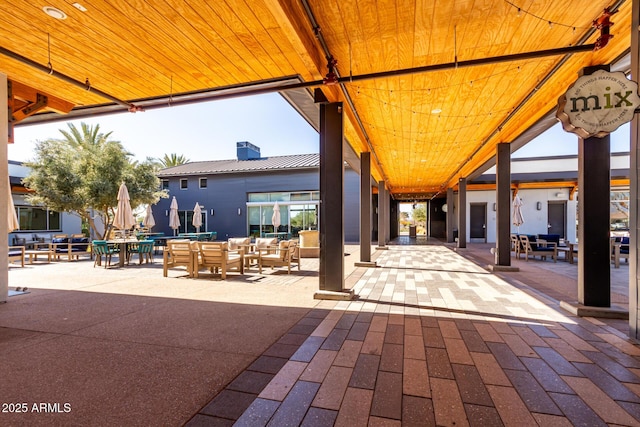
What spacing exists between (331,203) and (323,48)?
7.27 ft

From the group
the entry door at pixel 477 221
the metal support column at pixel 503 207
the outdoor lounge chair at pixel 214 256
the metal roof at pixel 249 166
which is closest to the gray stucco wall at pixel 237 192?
the metal roof at pixel 249 166

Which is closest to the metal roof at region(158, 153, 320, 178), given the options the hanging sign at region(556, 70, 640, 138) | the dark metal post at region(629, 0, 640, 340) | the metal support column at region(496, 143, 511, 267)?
the metal support column at region(496, 143, 511, 267)

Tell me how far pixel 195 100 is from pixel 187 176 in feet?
57.7

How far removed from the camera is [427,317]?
149 inches

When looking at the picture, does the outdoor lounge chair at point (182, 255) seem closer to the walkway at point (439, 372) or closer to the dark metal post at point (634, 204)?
the walkway at point (439, 372)

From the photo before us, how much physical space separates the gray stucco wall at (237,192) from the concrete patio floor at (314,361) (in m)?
13.1

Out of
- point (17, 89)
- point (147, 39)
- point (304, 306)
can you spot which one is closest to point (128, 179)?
point (17, 89)

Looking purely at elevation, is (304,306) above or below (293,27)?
below

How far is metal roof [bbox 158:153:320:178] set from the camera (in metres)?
18.6

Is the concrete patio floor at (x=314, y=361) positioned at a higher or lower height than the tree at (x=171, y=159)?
lower

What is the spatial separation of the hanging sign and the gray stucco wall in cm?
1442

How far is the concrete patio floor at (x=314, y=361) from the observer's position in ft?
6.23

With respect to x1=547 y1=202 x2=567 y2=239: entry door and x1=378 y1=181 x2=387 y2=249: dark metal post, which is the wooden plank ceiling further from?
x1=547 y1=202 x2=567 y2=239: entry door

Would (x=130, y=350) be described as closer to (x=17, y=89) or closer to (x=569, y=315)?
(x=569, y=315)
